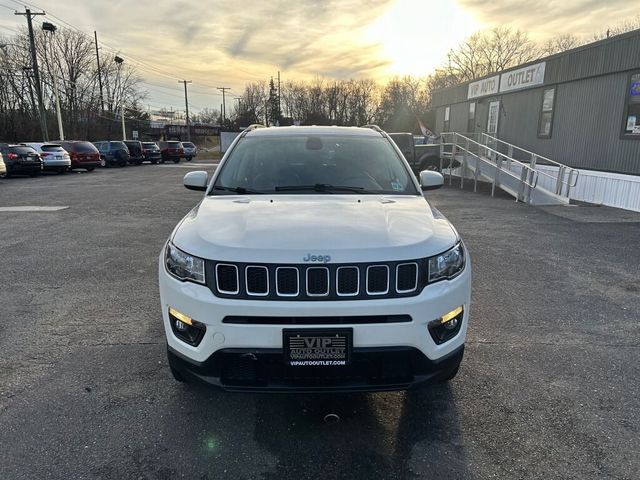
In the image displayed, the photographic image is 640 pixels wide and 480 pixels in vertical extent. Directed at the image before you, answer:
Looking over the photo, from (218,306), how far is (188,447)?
88 cm

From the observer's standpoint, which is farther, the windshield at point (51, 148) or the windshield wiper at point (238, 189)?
the windshield at point (51, 148)

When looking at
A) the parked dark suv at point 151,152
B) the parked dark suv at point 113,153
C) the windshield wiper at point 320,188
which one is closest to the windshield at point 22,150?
the parked dark suv at point 113,153

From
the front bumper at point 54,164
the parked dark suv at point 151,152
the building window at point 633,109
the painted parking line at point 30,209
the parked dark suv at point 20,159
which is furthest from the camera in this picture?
the parked dark suv at point 151,152

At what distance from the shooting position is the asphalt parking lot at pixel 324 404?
2.48 meters

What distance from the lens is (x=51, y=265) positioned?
6.48 metres

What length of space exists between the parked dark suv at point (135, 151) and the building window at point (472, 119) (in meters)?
22.2

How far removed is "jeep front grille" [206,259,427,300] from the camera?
2.44 meters

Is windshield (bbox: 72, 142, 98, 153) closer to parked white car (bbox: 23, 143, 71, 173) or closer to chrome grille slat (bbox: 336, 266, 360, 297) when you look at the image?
parked white car (bbox: 23, 143, 71, 173)

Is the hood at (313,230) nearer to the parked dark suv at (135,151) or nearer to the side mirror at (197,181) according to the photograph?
the side mirror at (197,181)

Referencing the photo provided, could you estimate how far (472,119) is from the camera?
75.7 feet

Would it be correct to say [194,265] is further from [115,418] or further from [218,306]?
[115,418]

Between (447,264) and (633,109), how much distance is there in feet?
43.1

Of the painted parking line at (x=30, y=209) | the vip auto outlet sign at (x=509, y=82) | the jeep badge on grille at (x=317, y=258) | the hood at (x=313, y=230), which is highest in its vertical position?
the vip auto outlet sign at (x=509, y=82)

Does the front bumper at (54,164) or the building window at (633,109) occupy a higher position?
the building window at (633,109)
